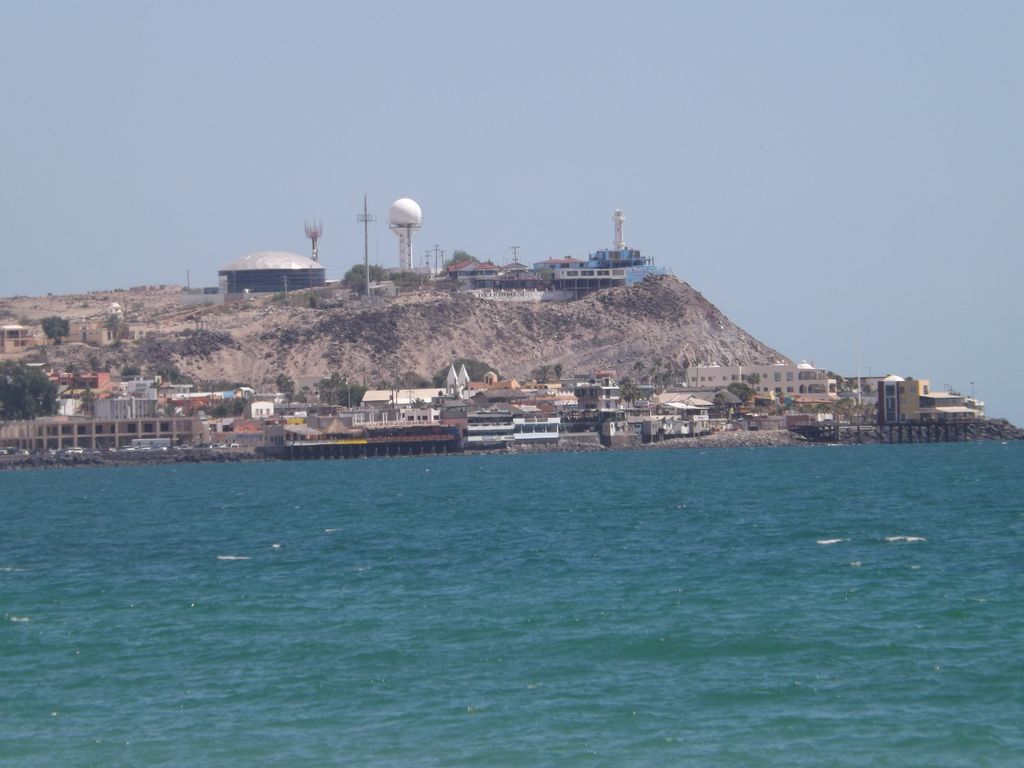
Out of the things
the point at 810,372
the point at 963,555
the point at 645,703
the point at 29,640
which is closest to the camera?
the point at 645,703

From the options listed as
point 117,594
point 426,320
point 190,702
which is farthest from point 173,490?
point 426,320

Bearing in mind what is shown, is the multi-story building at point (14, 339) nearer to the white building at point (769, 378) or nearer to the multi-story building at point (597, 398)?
the multi-story building at point (597, 398)

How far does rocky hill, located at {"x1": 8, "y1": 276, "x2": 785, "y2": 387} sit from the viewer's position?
18238cm

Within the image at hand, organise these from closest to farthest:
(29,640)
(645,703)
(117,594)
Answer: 1. (645,703)
2. (29,640)
3. (117,594)

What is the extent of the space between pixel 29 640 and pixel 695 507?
3898 cm

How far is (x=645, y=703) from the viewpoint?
1048 inches

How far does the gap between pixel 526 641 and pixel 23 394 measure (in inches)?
5324

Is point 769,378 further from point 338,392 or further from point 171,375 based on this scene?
point 171,375

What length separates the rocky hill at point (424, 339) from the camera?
598ft

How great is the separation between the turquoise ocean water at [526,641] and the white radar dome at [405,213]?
427 feet

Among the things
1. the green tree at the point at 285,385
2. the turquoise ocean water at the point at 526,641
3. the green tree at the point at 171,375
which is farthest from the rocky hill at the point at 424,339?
the turquoise ocean water at the point at 526,641

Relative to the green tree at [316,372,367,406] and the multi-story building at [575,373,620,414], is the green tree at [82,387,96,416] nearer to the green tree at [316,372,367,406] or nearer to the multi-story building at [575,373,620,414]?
the green tree at [316,372,367,406]

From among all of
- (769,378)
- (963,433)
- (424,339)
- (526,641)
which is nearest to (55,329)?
(424,339)

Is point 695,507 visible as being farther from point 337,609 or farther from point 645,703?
point 645,703
